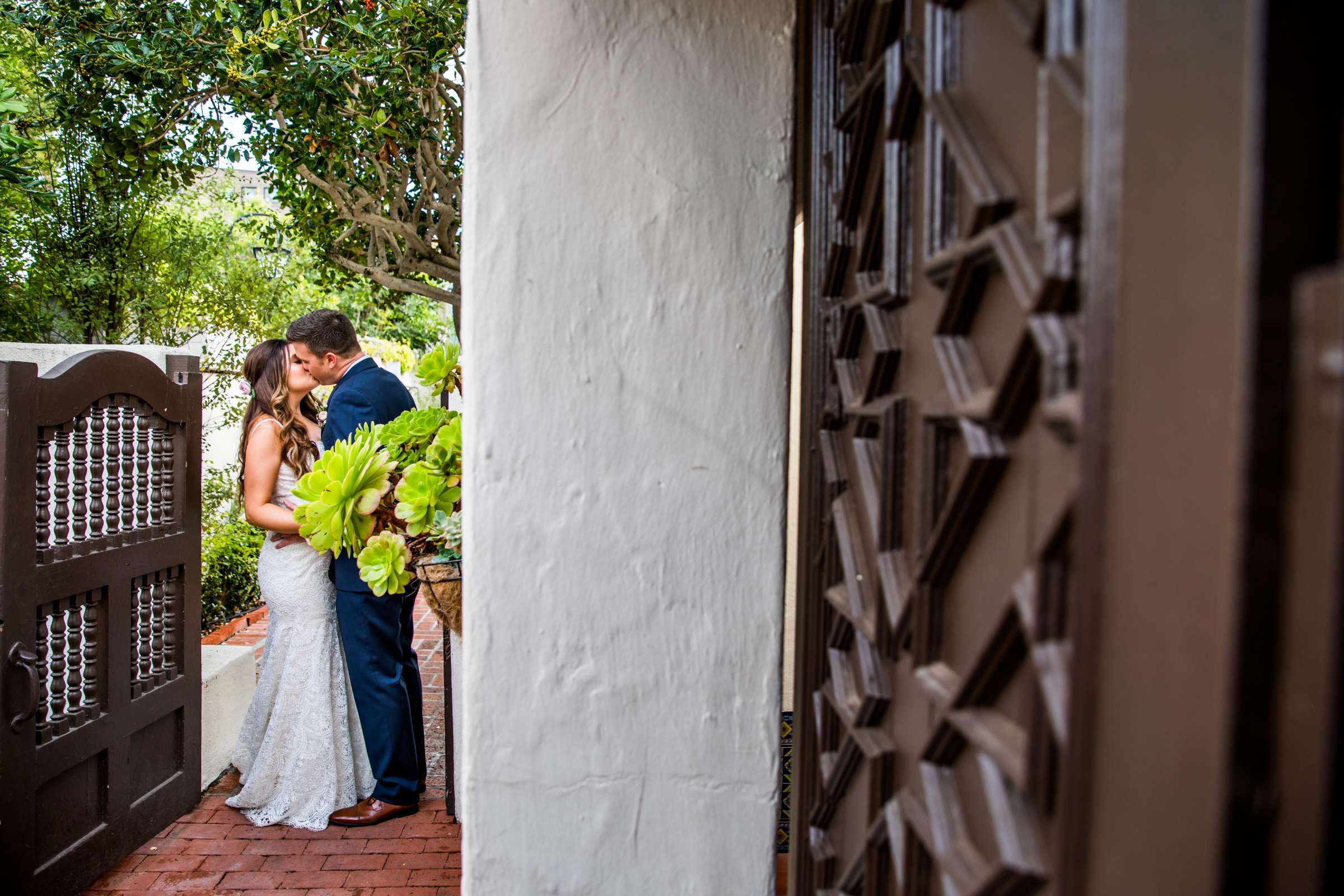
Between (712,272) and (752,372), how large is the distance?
22cm

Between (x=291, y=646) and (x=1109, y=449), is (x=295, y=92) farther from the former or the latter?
(x=1109, y=449)

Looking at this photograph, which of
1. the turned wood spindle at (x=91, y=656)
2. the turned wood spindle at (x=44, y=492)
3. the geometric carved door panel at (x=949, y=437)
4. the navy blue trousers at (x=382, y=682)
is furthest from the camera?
the navy blue trousers at (x=382, y=682)

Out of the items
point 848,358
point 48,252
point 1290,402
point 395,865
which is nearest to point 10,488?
point 395,865

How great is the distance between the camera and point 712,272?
1.83 metres

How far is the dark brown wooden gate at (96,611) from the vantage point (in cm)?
300

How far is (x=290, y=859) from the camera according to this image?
12.1 feet

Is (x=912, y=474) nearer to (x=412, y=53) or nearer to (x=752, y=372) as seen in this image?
(x=752, y=372)

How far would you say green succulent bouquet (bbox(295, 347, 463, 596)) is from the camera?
2406mm

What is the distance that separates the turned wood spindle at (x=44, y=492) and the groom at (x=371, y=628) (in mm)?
977

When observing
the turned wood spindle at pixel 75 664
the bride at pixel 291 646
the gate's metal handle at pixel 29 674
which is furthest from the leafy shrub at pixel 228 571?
the gate's metal handle at pixel 29 674

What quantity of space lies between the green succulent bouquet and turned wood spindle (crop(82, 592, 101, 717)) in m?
1.59

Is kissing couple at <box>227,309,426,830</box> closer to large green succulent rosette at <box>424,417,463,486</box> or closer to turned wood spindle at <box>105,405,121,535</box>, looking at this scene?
turned wood spindle at <box>105,405,121,535</box>

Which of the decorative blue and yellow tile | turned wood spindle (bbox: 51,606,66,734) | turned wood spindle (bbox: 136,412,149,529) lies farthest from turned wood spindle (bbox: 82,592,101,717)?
the decorative blue and yellow tile

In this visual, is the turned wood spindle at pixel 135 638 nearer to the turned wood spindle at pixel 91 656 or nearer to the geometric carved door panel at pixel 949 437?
the turned wood spindle at pixel 91 656
